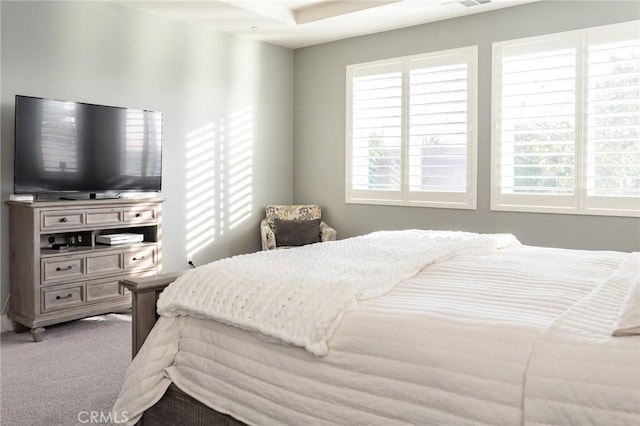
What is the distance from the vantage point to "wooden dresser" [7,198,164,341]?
149 inches

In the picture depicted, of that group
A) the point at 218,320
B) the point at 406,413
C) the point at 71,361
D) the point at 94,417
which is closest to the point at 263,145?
the point at 71,361

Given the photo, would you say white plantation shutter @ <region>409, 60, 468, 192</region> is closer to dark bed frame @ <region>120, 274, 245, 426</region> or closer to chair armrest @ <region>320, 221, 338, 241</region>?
chair armrest @ <region>320, 221, 338, 241</region>

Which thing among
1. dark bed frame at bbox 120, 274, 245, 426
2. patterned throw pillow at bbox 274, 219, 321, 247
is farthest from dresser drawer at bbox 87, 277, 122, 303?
dark bed frame at bbox 120, 274, 245, 426

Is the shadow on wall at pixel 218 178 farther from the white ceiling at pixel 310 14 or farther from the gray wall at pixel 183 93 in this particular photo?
the white ceiling at pixel 310 14

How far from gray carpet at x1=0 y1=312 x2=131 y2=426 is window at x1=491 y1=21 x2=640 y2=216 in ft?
11.3

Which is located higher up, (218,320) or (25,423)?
(218,320)

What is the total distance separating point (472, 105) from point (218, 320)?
3876mm

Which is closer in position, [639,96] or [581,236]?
[639,96]

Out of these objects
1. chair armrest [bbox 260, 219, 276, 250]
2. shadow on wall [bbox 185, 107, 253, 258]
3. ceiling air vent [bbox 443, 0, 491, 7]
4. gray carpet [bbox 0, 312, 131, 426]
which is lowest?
gray carpet [bbox 0, 312, 131, 426]

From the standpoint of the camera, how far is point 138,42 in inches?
189

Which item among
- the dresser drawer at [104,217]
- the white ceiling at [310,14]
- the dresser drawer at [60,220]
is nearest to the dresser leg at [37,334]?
the dresser drawer at [60,220]

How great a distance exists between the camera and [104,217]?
165 inches

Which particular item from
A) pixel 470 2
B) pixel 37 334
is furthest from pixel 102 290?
pixel 470 2

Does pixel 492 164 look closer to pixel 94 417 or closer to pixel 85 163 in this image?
pixel 85 163
